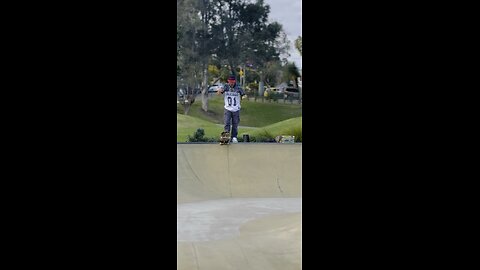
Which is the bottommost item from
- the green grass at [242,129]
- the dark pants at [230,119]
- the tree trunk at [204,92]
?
the green grass at [242,129]

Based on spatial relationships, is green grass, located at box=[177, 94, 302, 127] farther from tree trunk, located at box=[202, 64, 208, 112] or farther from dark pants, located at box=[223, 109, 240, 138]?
dark pants, located at box=[223, 109, 240, 138]

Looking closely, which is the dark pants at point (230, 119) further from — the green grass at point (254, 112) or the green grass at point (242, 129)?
the green grass at point (254, 112)

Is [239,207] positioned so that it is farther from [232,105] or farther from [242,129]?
[242,129]

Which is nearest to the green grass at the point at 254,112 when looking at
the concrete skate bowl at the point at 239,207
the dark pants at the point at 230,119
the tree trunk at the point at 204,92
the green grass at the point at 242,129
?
the tree trunk at the point at 204,92

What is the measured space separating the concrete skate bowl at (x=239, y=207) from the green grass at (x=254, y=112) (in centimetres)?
864

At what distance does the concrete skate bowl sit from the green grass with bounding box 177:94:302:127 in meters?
8.64

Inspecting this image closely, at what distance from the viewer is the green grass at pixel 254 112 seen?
59.8 ft

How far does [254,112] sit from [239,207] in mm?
11120

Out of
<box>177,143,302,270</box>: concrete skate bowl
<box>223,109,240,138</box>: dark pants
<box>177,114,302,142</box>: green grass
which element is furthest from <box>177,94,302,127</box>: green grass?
<box>177,143,302,270</box>: concrete skate bowl

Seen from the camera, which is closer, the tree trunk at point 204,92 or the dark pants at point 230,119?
the dark pants at point 230,119
